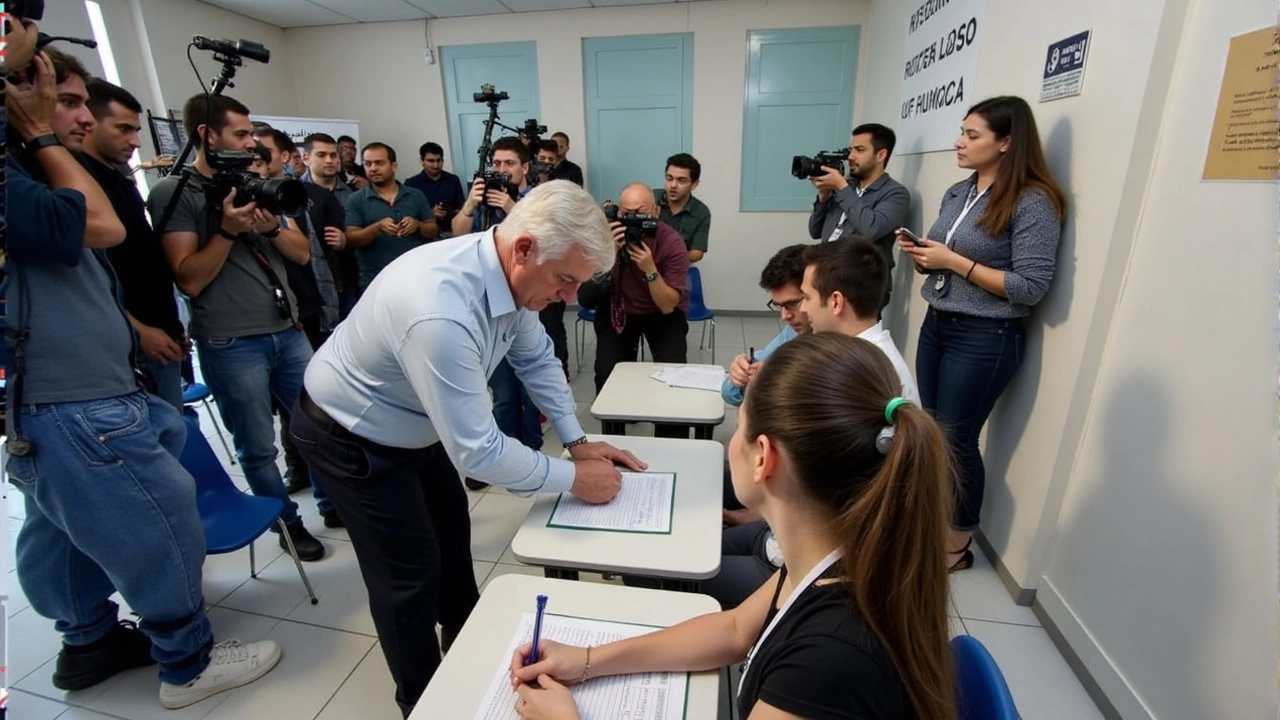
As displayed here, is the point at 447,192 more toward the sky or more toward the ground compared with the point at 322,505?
more toward the sky

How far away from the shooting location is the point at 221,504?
5.76 ft

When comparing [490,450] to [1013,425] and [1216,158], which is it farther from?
[1013,425]

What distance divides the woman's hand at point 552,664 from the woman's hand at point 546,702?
0.4 inches

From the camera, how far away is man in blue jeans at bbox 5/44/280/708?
1.09m

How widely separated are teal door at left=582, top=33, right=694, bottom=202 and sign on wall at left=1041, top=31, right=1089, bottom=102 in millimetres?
3572

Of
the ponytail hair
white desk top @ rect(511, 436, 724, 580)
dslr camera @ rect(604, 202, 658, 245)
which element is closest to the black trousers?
white desk top @ rect(511, 436, 724, 580)

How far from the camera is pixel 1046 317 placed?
1742 millimetres

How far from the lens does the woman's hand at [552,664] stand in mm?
818

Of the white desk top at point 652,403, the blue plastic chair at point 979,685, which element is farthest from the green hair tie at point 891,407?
the white desk top at point 652,403

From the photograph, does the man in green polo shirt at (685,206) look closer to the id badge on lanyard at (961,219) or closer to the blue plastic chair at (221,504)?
the id badge on lanyard at (961,219)

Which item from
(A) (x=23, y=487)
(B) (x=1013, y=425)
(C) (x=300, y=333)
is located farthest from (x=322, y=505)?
(B) (x=1013, y=425)

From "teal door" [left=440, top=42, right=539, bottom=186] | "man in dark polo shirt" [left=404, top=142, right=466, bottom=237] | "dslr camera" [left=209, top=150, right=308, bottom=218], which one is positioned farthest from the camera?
"teal door" [left=440, top=42, right=539, bottom=186]

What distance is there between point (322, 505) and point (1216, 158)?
9.62ft

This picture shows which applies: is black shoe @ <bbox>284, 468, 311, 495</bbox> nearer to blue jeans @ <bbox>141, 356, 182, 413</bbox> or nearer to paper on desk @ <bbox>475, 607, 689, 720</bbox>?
blue jeans @ <bbox>141, 356, 182, 413</bbox>
